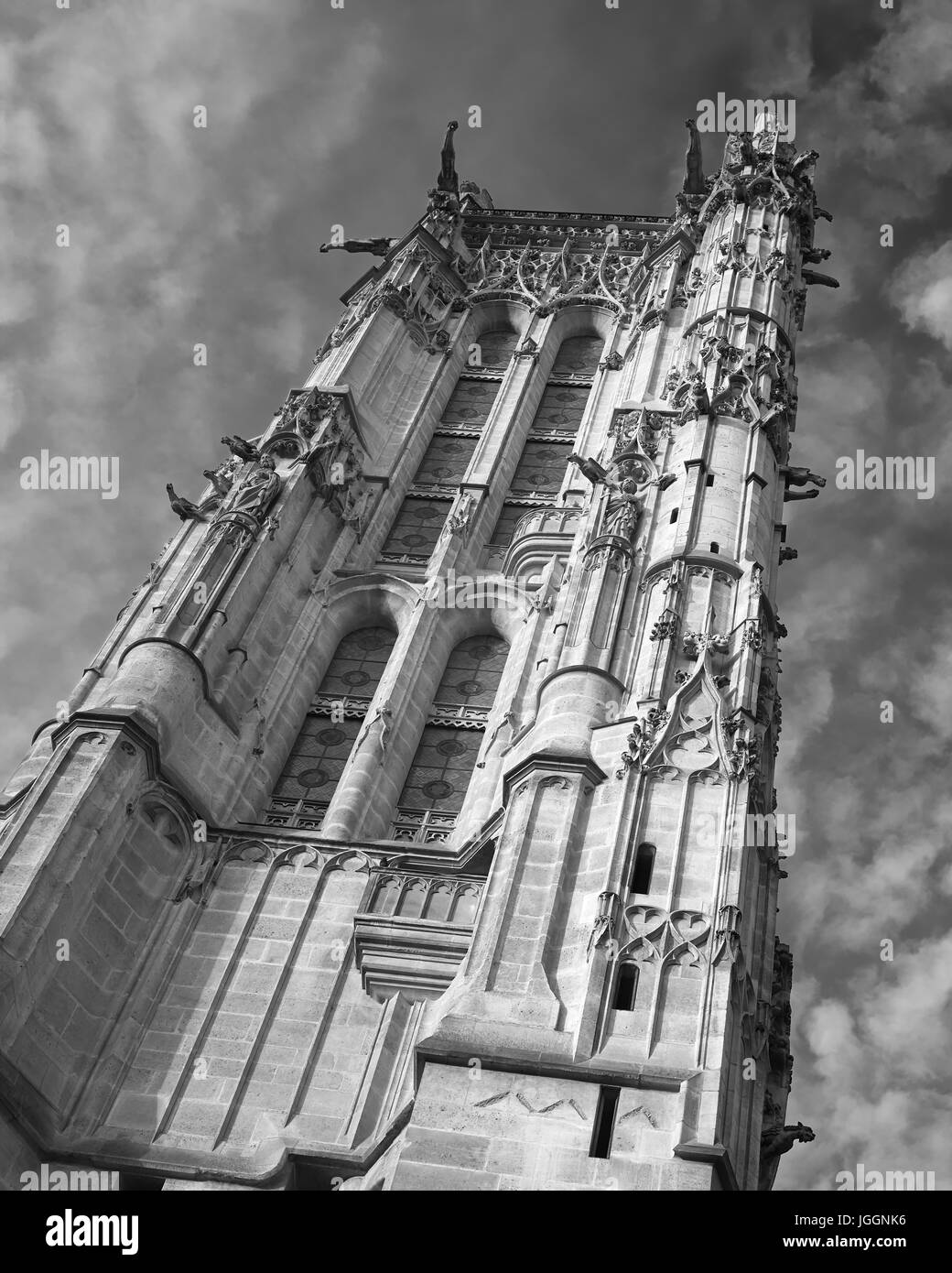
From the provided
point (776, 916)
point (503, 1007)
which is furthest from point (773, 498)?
point (503, 1007)

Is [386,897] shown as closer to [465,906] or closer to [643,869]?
[465,906]

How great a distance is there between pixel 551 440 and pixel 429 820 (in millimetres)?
12098

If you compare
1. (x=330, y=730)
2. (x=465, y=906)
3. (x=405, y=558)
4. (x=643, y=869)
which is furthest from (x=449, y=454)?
(x=643, y=869)

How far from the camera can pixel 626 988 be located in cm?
1750

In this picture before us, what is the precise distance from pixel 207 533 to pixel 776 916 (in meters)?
10.1

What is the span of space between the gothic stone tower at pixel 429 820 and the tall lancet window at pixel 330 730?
70mm

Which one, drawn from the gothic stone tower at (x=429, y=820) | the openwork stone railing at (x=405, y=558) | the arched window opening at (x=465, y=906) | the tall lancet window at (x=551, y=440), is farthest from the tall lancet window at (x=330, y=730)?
the tall lancet window at (x=551, y=440)

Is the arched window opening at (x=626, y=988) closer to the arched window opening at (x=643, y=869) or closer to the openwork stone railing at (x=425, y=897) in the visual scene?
the arched window opening at (x=643, y=869)

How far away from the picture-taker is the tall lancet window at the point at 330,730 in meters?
24.9

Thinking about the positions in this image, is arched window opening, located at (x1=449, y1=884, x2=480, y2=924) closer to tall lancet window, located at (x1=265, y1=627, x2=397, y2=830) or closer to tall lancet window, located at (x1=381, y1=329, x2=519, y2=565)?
tall lancet window, located at (x1=265, y1=627, x2=397, y2=830)

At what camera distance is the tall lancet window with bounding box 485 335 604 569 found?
31.8 meters

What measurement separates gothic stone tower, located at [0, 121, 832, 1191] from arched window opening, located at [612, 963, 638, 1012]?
0.05 meters

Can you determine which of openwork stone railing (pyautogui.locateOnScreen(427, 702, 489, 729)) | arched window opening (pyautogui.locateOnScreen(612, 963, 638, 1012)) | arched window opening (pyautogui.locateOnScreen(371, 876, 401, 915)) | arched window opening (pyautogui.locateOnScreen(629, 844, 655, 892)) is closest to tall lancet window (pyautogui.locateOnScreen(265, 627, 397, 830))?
openwork stone railing (pyautogui.locateOnScreen(427, 702, 489, 729))

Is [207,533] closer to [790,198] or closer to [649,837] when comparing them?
[649,837]
